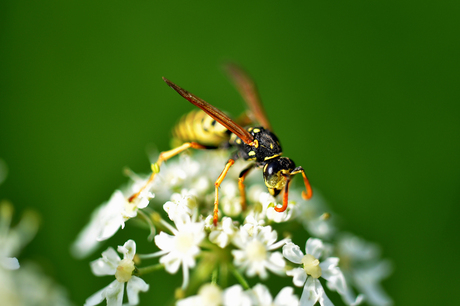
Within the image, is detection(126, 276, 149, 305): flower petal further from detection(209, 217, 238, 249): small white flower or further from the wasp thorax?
the wasp thorax

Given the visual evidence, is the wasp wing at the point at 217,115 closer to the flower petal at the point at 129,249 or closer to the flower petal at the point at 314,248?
the flower petal at the point at 314,248

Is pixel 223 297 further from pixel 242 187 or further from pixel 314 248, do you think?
pixel 242 187

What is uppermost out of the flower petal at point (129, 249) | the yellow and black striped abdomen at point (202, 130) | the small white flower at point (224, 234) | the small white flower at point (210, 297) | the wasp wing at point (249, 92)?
the wasp wing at point (249, 92)

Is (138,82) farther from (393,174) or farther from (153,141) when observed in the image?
(393,174)

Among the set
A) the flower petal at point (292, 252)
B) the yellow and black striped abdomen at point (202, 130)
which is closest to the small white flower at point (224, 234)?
the flower petal at point (292, 252)

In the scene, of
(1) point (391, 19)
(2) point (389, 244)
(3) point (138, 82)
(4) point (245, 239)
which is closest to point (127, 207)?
(4) point (245, 239)

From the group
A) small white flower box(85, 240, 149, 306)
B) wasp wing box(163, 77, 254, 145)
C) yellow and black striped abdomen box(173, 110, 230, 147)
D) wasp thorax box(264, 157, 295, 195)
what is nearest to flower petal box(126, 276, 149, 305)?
small white flower box(85, 240, 149, 306)
